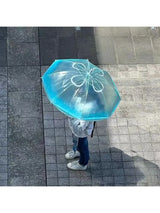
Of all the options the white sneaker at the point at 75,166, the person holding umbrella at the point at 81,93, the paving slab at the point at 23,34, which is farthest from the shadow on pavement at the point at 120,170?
the paving slab at the point at 23,34

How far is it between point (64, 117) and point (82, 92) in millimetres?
2139

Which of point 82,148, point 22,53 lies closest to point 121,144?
point 82,148

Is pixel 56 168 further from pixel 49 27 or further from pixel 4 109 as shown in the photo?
pixel 49 27

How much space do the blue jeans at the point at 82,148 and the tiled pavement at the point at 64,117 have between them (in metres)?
0.37

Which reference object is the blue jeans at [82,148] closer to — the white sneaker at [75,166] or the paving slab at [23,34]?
the white sneaker at [75,166]

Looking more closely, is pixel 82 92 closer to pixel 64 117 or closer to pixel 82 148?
pixel 82 148

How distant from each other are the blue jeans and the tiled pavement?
370mm

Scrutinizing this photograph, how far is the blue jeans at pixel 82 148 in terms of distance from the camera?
318 inches

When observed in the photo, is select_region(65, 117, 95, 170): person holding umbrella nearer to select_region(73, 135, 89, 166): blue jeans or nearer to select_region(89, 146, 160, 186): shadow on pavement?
select_region(73, 135, 89, 166): blue jeans

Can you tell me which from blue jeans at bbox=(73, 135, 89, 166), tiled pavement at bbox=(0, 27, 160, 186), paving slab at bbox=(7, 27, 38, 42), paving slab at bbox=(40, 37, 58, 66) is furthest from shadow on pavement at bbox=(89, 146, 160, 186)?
paving slab at bbox=(7, 27, 38, 42)

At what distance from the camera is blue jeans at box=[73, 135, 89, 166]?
8078 mm

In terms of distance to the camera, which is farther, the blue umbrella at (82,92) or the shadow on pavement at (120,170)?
the shadow on pavement at (120,170)

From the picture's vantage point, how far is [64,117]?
9.41m

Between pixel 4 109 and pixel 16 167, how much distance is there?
4.31 ft
